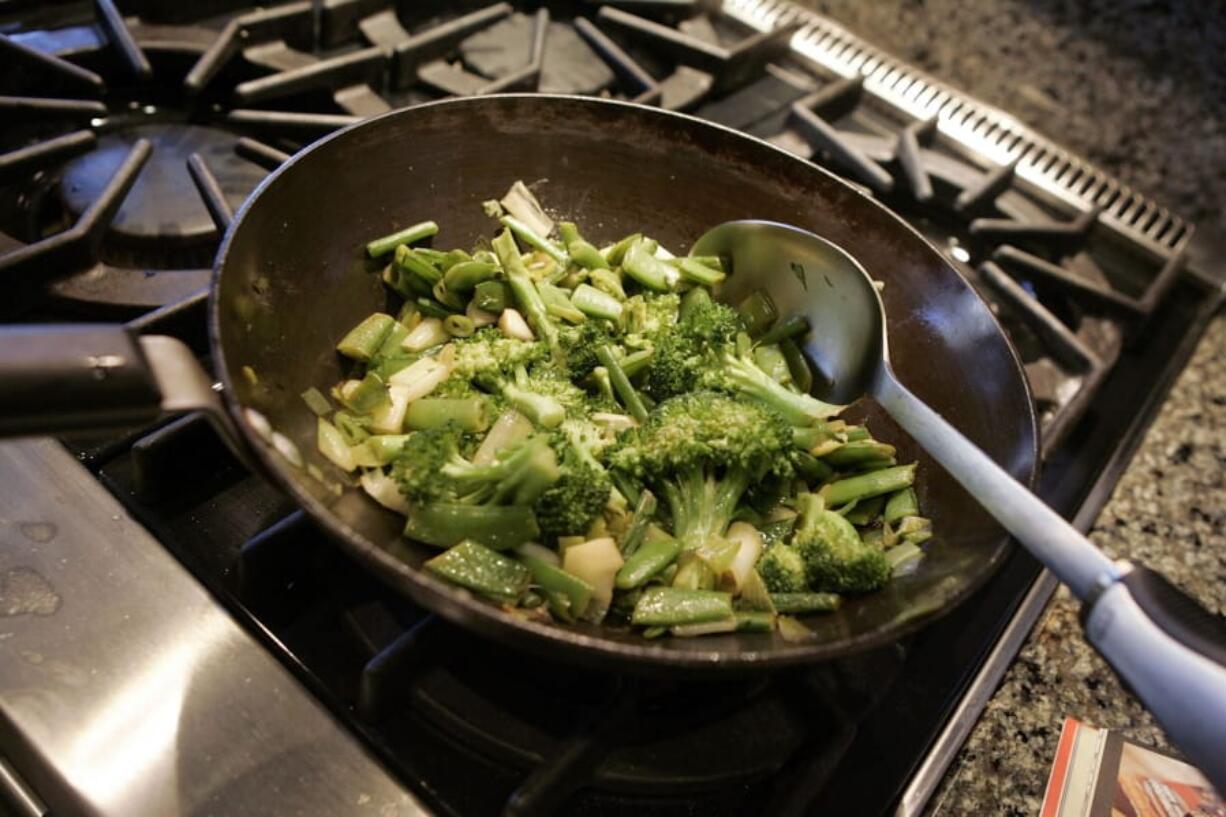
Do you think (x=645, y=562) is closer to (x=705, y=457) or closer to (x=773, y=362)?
(x=705, y=457)

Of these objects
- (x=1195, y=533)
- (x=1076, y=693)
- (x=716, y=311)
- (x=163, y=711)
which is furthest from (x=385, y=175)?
(x=1195, y=533)

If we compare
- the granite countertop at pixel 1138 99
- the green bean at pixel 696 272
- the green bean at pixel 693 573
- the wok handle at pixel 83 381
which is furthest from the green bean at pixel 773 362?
the wok handle at pixel 83 381

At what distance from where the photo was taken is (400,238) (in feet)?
4.06

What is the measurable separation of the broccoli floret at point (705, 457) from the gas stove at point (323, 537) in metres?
0.20

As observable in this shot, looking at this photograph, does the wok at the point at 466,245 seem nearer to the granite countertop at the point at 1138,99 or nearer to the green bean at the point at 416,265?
the green bean at the point at 416,265

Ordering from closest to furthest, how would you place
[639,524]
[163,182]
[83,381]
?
[83,381] → [639,524] → [163,182]

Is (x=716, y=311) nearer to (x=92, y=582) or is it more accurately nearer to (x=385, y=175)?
(x=385, y=175)

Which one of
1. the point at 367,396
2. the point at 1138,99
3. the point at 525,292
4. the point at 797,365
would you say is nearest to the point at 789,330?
the point at 797,365

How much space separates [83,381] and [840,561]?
0.74 metres

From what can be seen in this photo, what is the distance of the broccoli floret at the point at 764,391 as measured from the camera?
1.18m

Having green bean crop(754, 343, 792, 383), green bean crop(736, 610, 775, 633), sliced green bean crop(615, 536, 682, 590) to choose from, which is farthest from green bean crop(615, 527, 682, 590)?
green bean crop(754, 343, 792, 383)

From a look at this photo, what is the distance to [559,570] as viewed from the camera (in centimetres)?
96

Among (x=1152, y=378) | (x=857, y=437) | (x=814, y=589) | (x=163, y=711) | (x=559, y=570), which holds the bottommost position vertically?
(x=163, y=711)

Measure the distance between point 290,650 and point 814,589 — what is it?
58 centimetres
